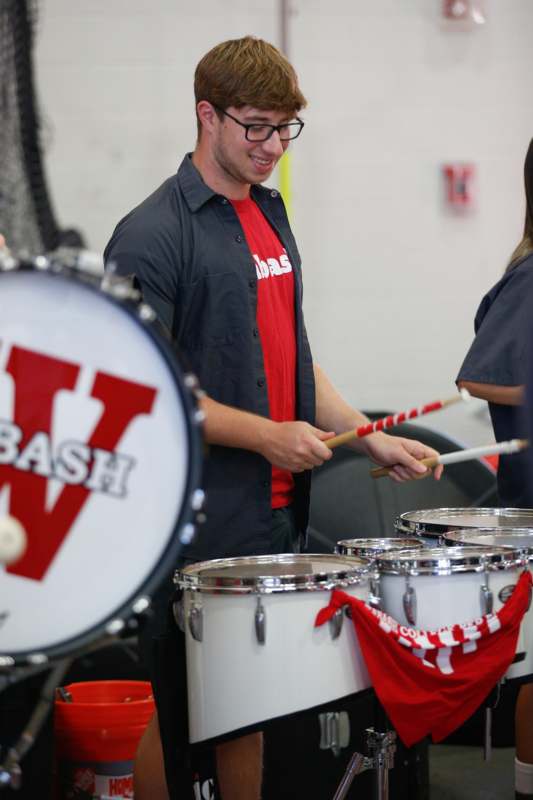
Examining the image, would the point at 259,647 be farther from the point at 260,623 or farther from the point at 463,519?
the point at 463,519

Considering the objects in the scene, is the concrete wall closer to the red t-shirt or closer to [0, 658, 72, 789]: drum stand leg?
the red t-shirt

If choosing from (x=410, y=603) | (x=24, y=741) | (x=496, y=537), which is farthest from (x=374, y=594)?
(x=24, y=741)

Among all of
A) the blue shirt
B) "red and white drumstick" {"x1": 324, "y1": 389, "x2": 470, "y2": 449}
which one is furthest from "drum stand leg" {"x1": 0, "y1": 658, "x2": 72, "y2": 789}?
the blue shirt

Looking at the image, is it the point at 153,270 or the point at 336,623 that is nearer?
the point at 336,623

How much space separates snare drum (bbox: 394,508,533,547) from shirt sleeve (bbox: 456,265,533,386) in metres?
0.29

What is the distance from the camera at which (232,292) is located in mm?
2191

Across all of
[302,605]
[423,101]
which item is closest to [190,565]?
[302,605]

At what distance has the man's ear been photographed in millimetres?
2250

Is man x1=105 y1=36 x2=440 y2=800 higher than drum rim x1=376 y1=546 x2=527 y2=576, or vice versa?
man x1=105 y1=36 x2=440 y2=800

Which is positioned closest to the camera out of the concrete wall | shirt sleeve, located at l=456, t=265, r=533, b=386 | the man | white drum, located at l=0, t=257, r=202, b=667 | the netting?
white drum, located at l=0, t=257, r=202, b=667

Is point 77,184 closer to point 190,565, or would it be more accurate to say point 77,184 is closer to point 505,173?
point 505,173

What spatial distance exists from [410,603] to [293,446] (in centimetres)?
36

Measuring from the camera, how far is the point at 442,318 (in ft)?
14.2

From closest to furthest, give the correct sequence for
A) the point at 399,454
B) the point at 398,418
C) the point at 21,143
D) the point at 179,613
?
the point at 398,418
the point at 179,613
the point at 399,454
the point at 21,143
